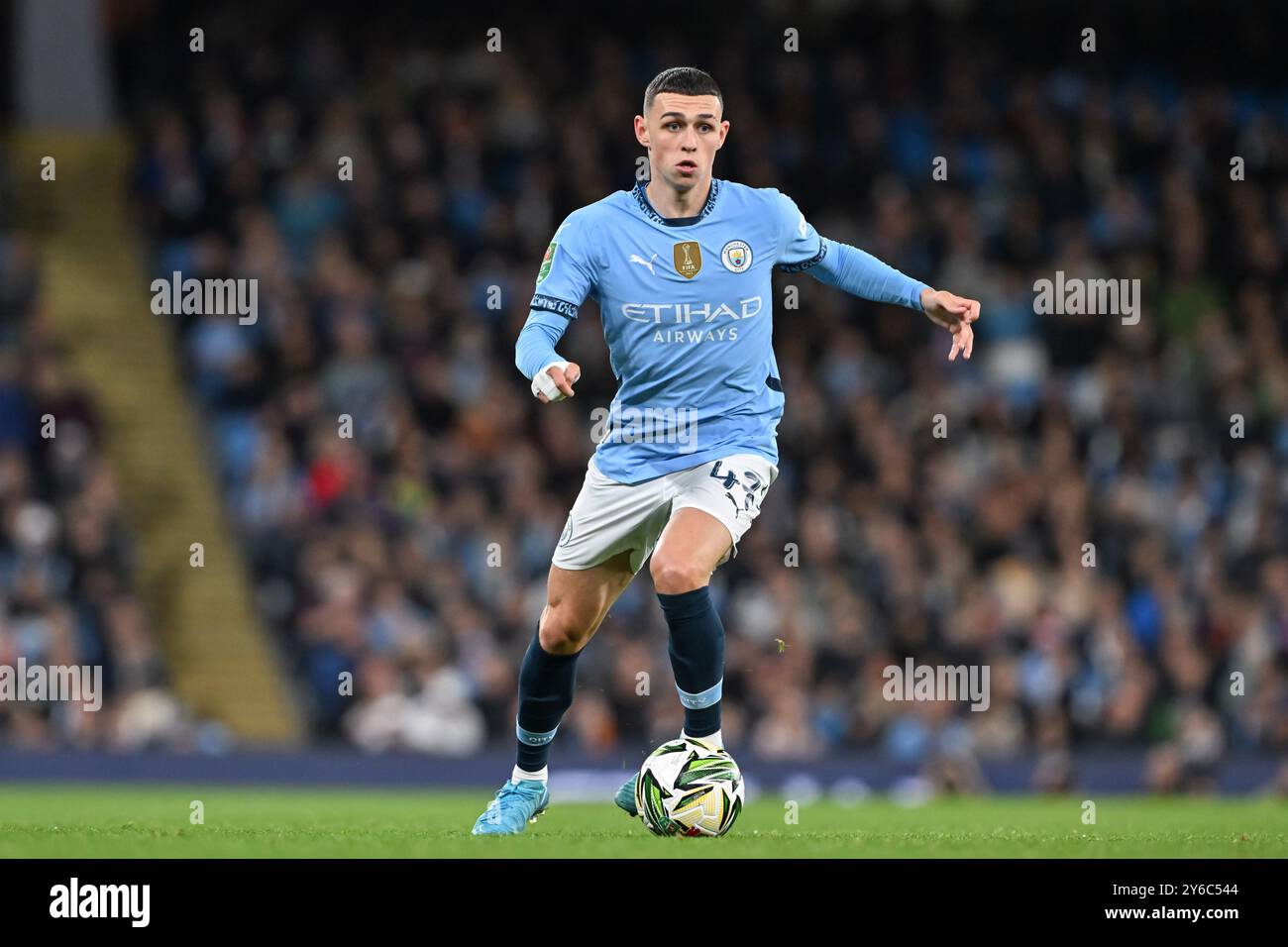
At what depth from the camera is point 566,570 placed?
811 cm

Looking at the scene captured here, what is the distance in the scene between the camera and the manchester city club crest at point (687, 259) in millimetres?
7930

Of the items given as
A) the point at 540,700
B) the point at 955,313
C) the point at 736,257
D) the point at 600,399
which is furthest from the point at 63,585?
the point at 955,313

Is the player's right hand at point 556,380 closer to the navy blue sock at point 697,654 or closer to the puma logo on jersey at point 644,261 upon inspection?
the puma logo on jersey at point 644,261

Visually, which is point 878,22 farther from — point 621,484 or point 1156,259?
point 621,484

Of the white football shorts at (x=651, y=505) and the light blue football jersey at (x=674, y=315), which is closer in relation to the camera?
the white football shorts at (x=651, y=505)

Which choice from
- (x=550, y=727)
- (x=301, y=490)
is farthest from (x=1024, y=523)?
(x=550, y=727)

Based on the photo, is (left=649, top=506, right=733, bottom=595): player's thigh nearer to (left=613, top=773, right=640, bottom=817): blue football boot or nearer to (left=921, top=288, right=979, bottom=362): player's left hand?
(left=613, top=773, right=640, bottom=817): blue football boot

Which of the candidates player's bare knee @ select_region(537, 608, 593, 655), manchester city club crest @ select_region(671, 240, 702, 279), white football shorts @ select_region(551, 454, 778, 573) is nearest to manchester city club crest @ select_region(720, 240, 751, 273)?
manchester city club crest @ select_region(671, 240, 702, 279)

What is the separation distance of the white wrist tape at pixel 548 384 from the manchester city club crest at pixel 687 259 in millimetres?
904

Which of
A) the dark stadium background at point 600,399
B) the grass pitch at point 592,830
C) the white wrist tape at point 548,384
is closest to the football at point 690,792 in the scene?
the grass pitch at point 592,830

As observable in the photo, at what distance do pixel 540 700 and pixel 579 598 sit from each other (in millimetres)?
520

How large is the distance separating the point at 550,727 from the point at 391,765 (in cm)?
739

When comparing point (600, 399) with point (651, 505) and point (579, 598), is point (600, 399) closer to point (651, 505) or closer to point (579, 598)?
point (579, 598)

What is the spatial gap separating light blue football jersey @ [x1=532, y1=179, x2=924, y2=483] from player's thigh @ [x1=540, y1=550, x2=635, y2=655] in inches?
16.0
